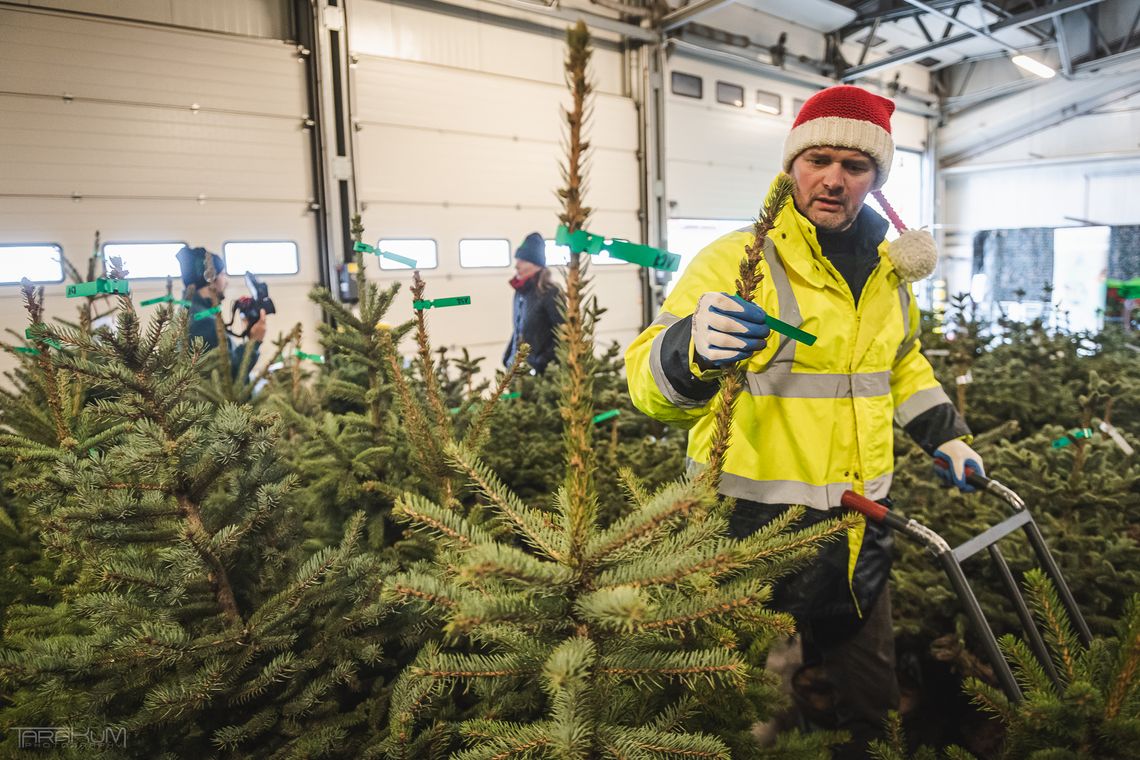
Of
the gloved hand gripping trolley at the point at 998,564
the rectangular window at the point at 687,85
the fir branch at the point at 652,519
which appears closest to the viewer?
the fir branch at the point at 652,519

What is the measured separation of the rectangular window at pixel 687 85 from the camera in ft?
34.5

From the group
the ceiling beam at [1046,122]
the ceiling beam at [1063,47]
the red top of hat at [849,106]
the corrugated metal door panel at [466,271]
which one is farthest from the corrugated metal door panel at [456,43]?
the ceiling beam at [1046,122]

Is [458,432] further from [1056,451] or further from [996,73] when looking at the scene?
[996,73]

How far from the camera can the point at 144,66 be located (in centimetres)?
662

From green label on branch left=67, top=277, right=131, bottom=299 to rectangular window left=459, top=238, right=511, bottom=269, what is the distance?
6.62m

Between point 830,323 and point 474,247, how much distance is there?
7344mm

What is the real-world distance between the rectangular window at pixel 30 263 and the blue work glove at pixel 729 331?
22.4 ft

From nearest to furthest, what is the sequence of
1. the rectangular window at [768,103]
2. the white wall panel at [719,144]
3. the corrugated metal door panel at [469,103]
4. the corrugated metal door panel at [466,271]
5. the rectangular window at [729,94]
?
the corrugated metal door panel at [469,103] < the corrugated metal door panel at [466,271] < the white wall panel at [719,144] < the rectangular window at [729,94] < the rectangular window at [768,103]

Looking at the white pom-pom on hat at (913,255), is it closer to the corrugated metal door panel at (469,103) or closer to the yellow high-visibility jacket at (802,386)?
the yellow high-visibility jacket at (802,386)

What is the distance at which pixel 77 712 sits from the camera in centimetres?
143

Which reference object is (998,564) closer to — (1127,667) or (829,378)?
(829,378)

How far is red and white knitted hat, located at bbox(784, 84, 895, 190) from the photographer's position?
203cm

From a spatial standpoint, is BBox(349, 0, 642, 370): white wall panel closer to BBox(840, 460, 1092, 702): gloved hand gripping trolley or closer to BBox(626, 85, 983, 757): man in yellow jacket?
BBox(626, 85, 983, 757): man in yellow jacket

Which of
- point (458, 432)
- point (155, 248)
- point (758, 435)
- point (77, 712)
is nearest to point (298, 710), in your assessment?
point (77, 712)
